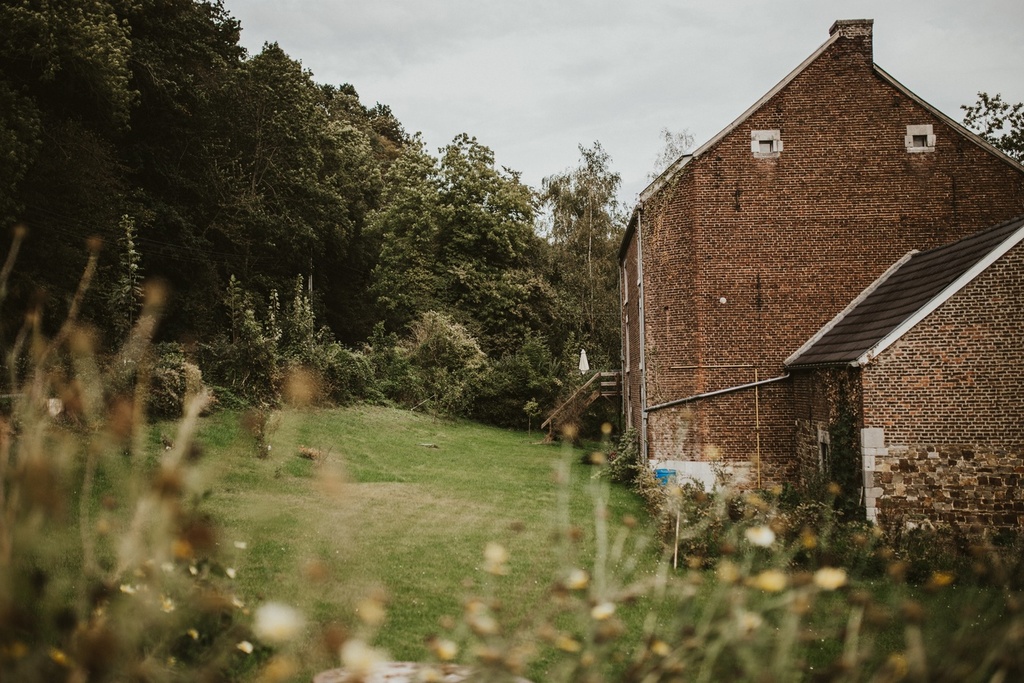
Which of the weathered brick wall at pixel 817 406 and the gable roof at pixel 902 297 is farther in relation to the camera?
the weathered brick wall at pixel 817 406

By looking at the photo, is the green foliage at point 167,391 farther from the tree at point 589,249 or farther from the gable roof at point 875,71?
the tree at point 589,249

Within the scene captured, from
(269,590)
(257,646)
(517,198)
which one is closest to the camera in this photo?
(257,646)

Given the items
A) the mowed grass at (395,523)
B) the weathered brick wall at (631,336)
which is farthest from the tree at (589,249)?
the mowed grass at (395,523)

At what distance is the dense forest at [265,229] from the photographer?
746 inches

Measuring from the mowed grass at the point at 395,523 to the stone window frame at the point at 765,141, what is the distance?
809 centimetres

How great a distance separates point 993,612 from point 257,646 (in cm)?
797

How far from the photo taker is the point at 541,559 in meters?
10.1

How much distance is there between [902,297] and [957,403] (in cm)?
262

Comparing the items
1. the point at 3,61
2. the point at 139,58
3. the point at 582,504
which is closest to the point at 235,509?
the point at 582,504

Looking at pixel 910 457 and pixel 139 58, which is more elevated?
pixel 139 58

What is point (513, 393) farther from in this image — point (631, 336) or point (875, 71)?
point (875, 71)

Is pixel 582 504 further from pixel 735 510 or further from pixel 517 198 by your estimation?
pixel 517 198

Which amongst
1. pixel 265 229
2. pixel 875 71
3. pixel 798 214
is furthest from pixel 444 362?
pixel 875 71

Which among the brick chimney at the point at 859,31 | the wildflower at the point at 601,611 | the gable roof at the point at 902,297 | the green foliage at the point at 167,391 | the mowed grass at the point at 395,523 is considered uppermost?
the brick chimney at the point at 859,31
